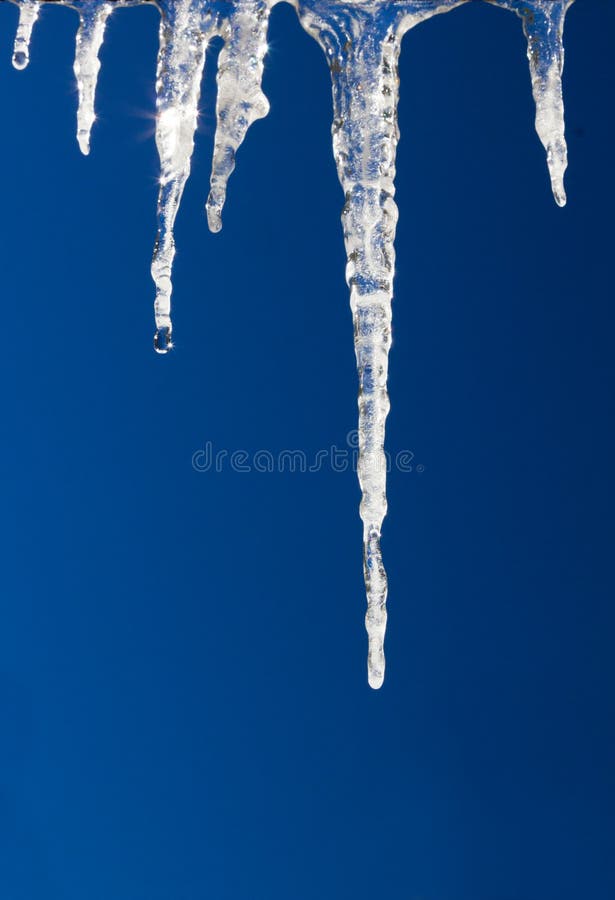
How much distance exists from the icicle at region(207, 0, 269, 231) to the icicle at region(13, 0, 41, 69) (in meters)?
0.17

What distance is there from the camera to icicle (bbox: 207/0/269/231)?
69cm

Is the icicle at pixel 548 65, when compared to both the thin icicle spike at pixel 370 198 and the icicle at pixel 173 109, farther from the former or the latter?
the icicle at pixel 173 109

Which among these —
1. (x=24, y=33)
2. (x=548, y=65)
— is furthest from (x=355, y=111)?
(x=24, y=33)

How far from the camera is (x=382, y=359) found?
2.43 ft

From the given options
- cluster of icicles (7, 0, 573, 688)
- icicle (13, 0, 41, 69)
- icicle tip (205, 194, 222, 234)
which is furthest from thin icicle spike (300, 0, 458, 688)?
icicle (13, 0, 41, 69)

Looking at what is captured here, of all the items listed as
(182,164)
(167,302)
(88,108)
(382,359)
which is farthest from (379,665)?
(88,108)

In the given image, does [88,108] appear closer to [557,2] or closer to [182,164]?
[182,164]

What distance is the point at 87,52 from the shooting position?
0.76m

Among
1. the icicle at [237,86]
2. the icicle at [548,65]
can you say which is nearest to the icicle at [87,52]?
the icicle at [237,86]

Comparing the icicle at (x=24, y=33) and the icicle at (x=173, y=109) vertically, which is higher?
the icicle at (x=24, y=33)

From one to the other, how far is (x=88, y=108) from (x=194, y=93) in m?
0.15

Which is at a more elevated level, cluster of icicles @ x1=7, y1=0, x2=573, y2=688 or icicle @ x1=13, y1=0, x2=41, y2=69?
icicle @ x1=13, y1=0, x2=41, y2=69

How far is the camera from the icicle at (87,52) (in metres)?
0.70

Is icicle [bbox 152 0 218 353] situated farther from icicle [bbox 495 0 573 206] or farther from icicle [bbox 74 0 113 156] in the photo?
icicle [bbox 495 0 573 206]
